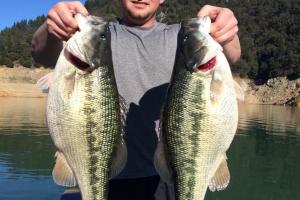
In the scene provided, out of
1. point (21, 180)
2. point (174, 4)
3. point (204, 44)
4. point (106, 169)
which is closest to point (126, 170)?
point (106, 169)

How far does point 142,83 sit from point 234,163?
20640 mm

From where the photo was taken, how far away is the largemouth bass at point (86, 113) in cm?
386

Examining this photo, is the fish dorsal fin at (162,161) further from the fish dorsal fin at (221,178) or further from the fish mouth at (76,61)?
the fish mouth at (76,61)

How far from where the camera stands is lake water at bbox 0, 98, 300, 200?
17.7 m

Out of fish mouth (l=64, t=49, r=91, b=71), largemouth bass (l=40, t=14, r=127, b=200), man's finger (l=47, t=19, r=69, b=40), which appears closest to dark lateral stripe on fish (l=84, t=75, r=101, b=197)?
largemouth bass (l=40, t=14, r=127, b=200)

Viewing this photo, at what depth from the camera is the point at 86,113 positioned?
3.91m

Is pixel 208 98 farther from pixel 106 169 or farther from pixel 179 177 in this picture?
pixel 106 169

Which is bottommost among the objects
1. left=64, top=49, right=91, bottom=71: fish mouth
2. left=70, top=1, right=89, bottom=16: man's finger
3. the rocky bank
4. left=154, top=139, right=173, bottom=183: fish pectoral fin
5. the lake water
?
the rocky bank

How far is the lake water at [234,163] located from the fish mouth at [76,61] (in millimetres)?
12814

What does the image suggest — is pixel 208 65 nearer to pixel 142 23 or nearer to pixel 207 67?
pixel 207 67

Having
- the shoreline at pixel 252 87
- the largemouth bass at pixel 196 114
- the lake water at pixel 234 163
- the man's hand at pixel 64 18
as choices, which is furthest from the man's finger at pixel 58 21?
A: the shoreline at pixel 252 87

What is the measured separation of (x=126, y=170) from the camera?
4.73 metres

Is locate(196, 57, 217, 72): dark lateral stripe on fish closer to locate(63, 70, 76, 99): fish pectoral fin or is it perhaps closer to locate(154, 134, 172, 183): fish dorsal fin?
locate(154, 134, 172, 183): fish dorsal fin

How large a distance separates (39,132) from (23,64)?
63.0 metres
